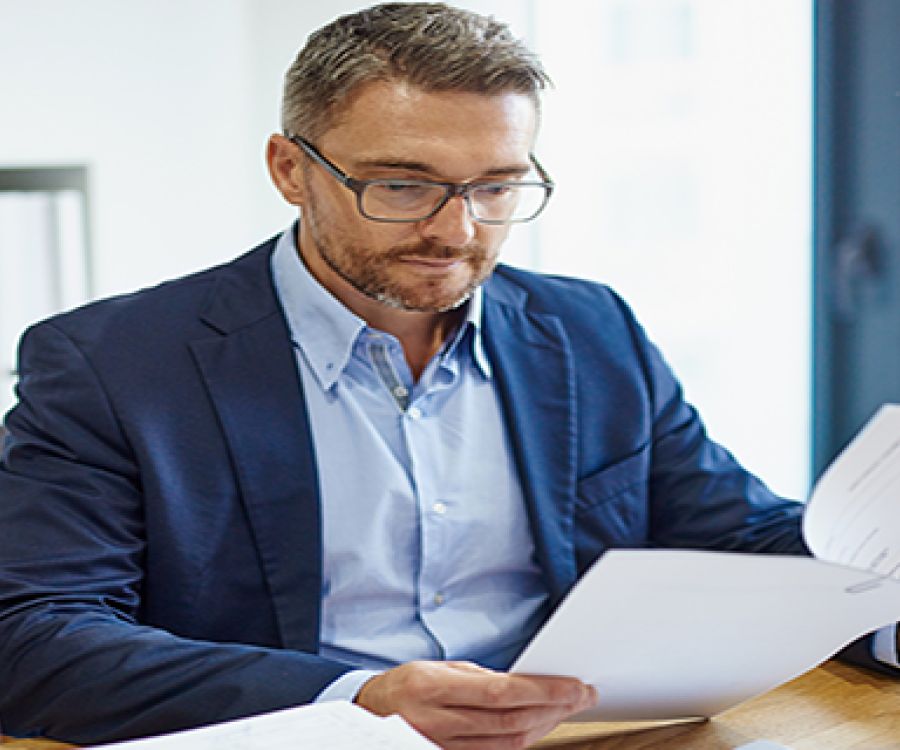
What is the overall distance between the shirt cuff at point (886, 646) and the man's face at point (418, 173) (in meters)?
0.54

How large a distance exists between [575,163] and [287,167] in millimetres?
1504

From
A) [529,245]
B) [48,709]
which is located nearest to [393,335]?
[48,709]

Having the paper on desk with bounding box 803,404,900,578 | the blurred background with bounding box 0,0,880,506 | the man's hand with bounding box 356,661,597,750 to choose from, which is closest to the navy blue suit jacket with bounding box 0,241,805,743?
the man's hand with bounding box 356,661,597,750

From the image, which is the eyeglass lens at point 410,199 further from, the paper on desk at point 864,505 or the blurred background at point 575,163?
the blurred background at point 575,163

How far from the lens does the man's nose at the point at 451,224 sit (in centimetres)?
113

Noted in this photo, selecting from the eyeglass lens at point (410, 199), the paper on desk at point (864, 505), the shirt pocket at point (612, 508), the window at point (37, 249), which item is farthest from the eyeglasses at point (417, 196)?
the window at point (37, 249)

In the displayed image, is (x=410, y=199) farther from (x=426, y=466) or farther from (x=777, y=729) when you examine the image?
(x=777, y=729)

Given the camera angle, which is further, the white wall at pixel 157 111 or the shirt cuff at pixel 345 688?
the white wall at pixel 157 111

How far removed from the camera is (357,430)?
118 centimetres

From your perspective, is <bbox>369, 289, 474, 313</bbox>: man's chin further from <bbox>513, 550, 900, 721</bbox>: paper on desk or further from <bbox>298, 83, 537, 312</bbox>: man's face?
<bbox>513, 550, 900, 721</bbox>: paper on desk

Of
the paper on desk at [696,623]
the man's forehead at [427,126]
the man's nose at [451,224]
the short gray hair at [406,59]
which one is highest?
the short gray hair at [406,59]

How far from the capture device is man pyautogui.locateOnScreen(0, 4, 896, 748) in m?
1.08

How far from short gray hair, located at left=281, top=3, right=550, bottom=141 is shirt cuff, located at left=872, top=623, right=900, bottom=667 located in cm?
66

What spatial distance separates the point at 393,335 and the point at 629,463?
1.05 ft
